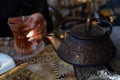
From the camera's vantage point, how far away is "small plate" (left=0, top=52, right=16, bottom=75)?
0.80 meters

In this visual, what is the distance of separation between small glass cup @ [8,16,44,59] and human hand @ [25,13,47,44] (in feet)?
0.06

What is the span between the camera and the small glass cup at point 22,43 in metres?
0.91

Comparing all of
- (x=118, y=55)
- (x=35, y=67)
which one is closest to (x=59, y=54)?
(x=35, y=67)

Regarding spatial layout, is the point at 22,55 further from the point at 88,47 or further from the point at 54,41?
the point at 88,47

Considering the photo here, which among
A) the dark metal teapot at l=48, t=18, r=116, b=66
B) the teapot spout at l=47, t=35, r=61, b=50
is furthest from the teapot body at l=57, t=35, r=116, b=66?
the teapot spout at l=47, t=35, r=61, b=50

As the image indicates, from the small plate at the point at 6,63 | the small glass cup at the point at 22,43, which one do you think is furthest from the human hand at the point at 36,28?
the small plate at the point at 6,63

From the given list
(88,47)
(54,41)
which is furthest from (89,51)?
(54,41)

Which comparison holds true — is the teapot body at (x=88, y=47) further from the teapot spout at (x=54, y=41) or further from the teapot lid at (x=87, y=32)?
the teapot spout at (x=54, y=41)

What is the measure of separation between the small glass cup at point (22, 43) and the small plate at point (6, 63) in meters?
0.05

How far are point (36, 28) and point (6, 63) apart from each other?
8.2 inches

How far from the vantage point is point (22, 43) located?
93 centimetres

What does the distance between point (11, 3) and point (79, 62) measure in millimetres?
816

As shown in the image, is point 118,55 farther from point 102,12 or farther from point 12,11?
point 12,11

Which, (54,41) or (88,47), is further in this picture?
(54,41)
